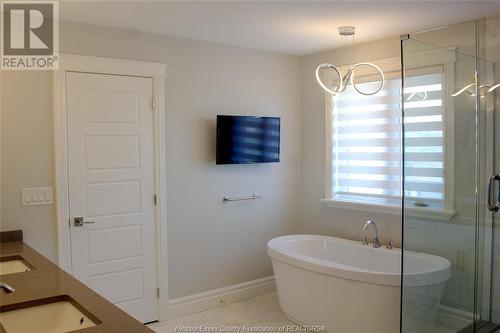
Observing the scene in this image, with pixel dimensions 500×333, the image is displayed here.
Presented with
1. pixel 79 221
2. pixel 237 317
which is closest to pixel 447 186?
pixel 237 317

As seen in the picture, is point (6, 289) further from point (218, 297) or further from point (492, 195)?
point (492, 195)

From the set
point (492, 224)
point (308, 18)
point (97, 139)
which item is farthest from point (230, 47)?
point (492, 224)

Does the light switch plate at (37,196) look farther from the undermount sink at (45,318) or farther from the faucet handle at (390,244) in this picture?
the faucet handle at (390,244)

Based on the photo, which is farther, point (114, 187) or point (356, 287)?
point (114, 187)

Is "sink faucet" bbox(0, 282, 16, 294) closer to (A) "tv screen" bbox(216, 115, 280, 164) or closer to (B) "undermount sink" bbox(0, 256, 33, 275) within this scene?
(B) "undermount sink" bbox(0, 256, 33, 275)

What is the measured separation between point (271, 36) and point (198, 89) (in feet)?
2.73

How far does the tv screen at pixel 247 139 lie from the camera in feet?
13.8

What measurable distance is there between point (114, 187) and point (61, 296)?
6.20 feet

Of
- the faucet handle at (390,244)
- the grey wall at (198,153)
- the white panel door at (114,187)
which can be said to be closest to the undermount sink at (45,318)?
the grey wall at (198,153)

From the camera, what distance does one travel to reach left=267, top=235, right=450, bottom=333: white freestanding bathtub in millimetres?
3160

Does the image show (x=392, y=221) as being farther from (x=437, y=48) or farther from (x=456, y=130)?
(x=437, y=48)

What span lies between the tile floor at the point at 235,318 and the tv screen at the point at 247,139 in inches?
56.1

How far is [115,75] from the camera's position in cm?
367

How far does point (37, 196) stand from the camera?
131 inches
